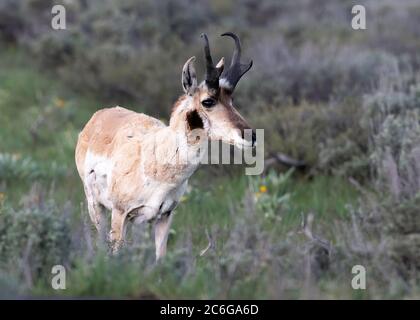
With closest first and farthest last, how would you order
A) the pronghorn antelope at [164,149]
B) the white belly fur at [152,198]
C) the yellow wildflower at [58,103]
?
the pronghorn antelope at [164,149], the white belly fur at [152,198], the yellow wildflower at [58,103]

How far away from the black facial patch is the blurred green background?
2.70 feet

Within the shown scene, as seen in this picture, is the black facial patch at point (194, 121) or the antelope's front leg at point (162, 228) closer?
the black facial patch at point (194, 121)

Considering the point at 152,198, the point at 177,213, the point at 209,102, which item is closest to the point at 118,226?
the point at 152,198

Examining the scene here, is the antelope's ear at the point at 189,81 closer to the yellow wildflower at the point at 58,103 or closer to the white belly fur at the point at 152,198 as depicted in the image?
the white belly fur at the point at 152,198

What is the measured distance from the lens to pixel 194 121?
7.04 m

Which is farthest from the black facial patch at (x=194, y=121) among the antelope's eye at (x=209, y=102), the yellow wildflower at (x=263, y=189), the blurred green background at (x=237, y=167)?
the yellow wildflower at (x=263, y=189)

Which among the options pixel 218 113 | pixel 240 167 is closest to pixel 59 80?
pixel 240 167

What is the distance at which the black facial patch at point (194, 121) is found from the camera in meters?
7.02

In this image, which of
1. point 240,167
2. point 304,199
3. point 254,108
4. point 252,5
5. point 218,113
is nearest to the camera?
point 218,113

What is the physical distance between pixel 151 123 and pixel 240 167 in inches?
153

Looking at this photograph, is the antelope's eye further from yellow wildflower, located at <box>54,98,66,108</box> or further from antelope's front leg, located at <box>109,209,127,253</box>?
yellow wildflower, located at <box>54,98,66,108</box>
